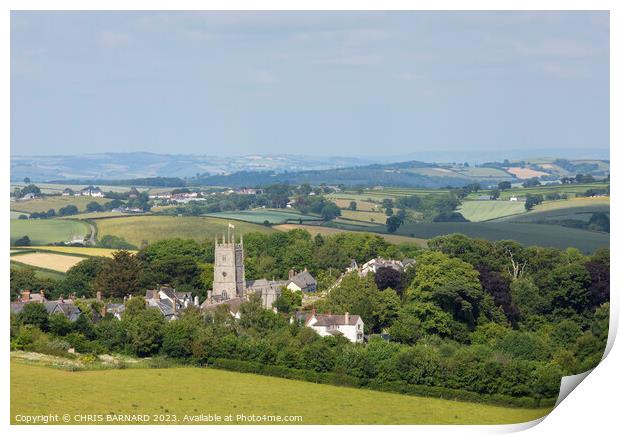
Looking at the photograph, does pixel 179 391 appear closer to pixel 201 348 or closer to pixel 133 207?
pixel 201 348

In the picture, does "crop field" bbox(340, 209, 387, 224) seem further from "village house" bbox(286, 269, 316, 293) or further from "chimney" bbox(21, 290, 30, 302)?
"chimney" bbox(21, 290, 30, 302)

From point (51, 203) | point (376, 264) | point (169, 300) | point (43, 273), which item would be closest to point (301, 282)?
point (376, 264)

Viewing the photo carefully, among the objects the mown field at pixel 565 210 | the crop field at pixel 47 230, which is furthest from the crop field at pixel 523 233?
the crop field at pixel 47 230

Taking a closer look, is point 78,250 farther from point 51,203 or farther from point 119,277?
point 51,203

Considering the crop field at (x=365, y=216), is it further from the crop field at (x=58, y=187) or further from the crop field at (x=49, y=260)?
the crop field at (x=49, y=260)

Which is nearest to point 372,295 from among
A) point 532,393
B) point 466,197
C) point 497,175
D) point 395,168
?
point 532,393

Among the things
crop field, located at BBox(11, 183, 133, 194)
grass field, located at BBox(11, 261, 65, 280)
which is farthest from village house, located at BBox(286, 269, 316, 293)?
crop field, located at BBox(11, 183, 133, 194)

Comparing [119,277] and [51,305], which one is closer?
[51,305]
